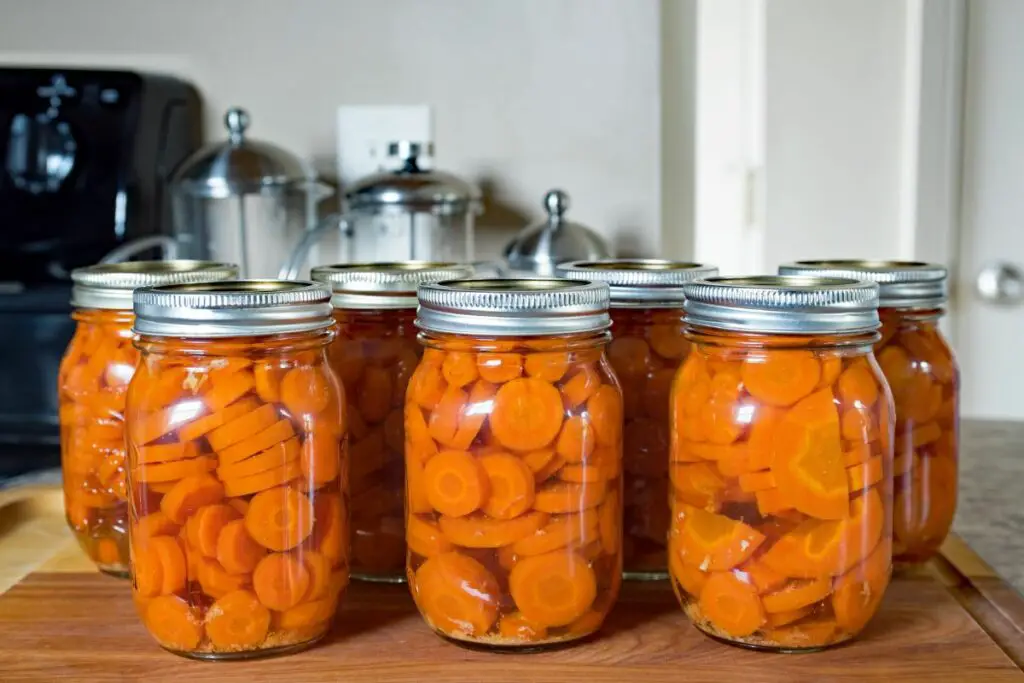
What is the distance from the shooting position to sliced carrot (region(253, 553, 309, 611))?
60 centimetres

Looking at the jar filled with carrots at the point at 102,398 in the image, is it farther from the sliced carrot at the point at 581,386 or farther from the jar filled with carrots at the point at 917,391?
the jar filled with carrots at the point at 917,391

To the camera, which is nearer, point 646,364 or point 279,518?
point 279,518

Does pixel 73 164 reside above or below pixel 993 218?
above

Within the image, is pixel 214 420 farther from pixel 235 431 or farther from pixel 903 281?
pixel 903 281

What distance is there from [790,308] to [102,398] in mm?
464

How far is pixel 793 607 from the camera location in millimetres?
602

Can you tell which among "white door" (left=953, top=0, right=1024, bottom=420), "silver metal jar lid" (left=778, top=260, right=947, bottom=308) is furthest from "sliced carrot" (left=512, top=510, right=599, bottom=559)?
"white door" (left=953, top=0, right=1024, bottom=420)

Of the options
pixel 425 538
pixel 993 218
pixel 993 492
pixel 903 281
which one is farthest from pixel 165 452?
pixel 993 218

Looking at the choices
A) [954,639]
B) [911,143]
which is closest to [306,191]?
[954,639]

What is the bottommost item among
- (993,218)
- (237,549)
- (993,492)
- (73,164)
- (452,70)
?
(993,492)

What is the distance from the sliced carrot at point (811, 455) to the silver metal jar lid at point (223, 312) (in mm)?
275

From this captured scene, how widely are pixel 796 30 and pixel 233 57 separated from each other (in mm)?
1061

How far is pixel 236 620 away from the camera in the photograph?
601 millimetres

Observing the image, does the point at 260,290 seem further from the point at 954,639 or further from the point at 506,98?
the point at 506,98
